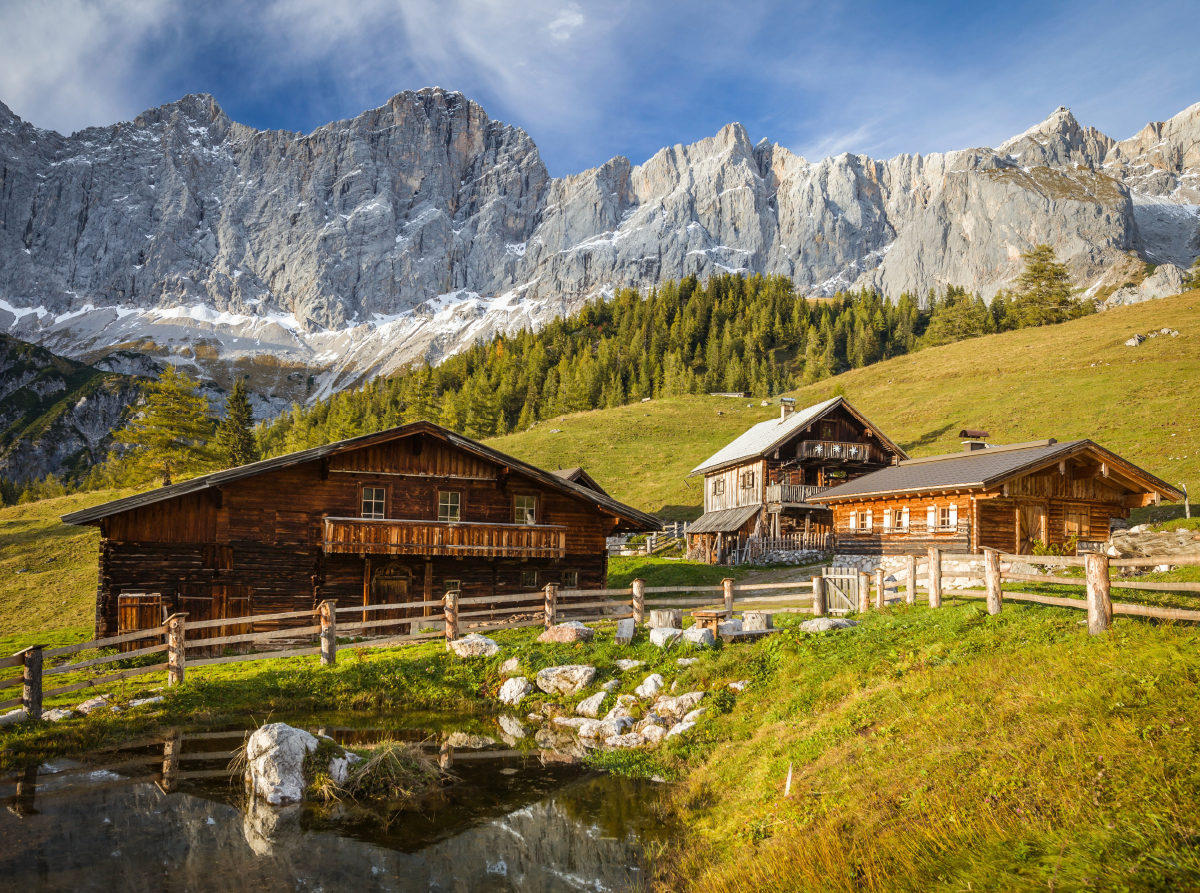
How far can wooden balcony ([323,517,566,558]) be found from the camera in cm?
2523

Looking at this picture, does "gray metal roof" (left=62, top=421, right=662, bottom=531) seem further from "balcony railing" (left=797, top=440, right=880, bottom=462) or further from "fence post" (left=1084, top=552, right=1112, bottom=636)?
"balcony railing" (left=797, top=440, right=880, bottom=462)

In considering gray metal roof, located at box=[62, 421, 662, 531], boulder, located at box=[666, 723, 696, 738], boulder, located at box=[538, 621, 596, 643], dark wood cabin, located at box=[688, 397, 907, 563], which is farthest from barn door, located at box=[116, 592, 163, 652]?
dark wood cabin, located at box=[688, 397, 907, 563]

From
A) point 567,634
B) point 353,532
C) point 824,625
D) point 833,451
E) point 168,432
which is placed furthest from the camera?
point 168,432

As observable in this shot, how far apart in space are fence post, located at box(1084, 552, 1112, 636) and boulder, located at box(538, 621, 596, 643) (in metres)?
11.6

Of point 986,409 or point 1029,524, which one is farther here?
point 986,409

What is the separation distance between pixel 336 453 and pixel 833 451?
32.4 metres

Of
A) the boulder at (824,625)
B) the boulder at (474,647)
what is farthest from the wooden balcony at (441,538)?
the boulder at (824,625)

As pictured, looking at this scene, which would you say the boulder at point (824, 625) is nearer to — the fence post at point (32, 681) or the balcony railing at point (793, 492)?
the fence post at point (32, 681)

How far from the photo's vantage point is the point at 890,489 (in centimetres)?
3550

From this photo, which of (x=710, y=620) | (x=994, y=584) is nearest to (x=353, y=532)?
(x=710, y=620)

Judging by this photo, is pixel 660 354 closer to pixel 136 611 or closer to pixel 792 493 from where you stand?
pixel 792 493

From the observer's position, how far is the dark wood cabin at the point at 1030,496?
30.8 meters

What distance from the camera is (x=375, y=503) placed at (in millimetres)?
27188

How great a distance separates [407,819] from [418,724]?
4.83 m
